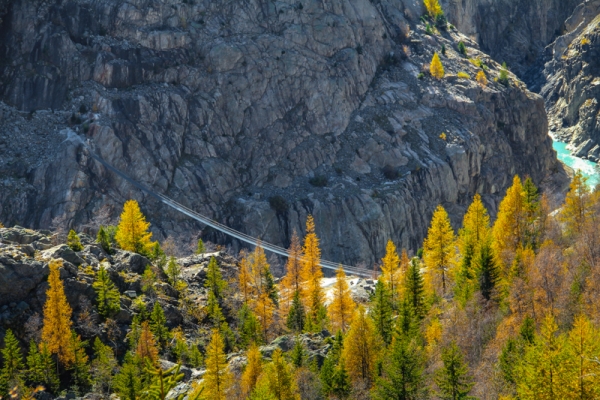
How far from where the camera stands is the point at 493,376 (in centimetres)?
5275

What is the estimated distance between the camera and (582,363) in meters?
41.8

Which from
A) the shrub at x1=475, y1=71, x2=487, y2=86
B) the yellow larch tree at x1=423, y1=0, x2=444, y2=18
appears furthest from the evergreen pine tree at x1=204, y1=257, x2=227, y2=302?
the yellow larch tree at x1=423, y1=0, x2=444, y2=18

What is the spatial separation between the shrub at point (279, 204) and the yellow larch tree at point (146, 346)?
232ft

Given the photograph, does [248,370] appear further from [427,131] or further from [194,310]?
[427,131]

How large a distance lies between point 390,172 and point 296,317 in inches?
2857

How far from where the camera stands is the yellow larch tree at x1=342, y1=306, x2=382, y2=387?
60281 mm

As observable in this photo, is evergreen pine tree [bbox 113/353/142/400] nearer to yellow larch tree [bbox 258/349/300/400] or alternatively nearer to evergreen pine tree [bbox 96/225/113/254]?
yellow larch tree [bbox 258/349/300/400]

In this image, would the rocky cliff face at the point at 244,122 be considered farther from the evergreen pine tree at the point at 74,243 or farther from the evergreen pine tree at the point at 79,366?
the evergreen pine tree at the point at 79,366

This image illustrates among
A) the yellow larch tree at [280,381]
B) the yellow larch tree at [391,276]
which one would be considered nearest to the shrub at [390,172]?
the yellow larch tree at [391,276]

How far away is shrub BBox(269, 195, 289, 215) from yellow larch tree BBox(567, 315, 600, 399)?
9372 centimetres

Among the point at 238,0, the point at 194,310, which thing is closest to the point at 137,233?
the point at 194,310

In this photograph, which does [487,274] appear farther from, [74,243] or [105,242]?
[74,243]

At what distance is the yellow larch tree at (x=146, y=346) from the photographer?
211 ft

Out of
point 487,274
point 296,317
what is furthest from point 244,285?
point 487,274
